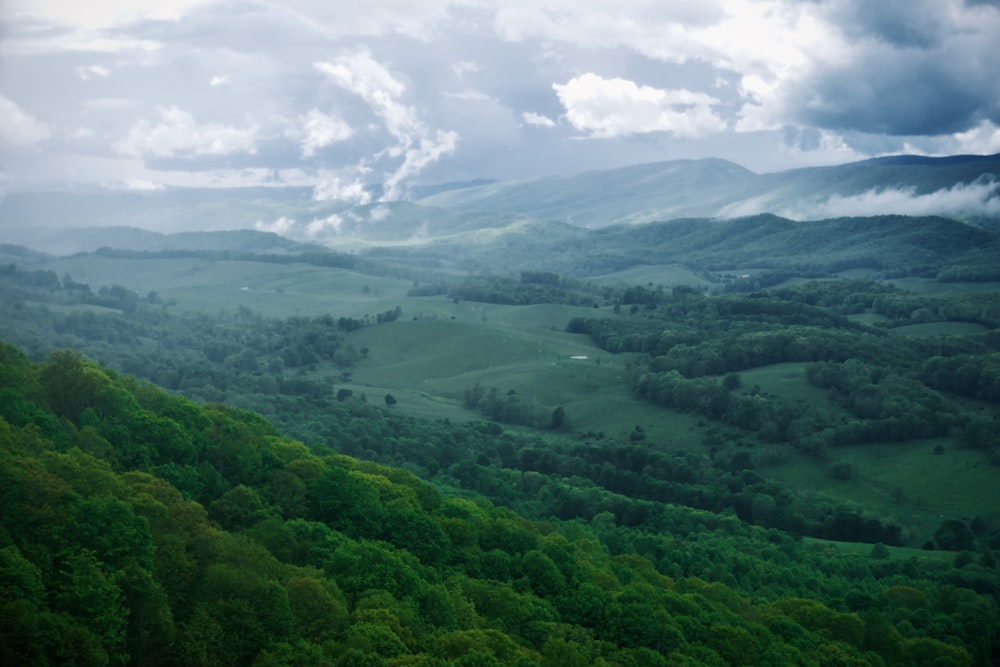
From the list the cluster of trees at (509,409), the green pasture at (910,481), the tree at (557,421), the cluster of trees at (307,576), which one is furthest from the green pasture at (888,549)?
the cluster of trees at (509,409)

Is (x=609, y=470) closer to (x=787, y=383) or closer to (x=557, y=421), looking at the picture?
(x=557, y=421)

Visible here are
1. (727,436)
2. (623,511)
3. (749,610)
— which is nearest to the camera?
(749,610)

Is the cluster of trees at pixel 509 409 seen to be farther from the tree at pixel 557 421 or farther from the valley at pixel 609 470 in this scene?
the valley at pixel 609 470

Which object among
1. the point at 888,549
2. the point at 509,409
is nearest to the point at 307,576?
the point at 888,549

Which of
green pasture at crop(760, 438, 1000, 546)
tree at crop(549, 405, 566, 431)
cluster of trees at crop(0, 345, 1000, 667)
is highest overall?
cluster of trees at crop(0, 345, 1000, 667)

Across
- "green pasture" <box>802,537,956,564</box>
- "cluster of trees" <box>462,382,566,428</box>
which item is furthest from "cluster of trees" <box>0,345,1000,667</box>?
"cluster of trees" <box>462,382,566,428</box>

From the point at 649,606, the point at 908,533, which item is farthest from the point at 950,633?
the point at 908,533

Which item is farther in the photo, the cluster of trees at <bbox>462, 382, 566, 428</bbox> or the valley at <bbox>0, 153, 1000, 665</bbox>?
the cluster of trees at <bbox>462, 382, 566, 428</bbox>

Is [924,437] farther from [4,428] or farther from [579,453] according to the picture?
[4,428]

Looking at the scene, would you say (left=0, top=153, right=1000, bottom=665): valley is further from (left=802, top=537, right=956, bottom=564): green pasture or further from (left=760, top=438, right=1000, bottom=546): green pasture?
(left=802, top=537, right=956, bottom=564): green pasture
